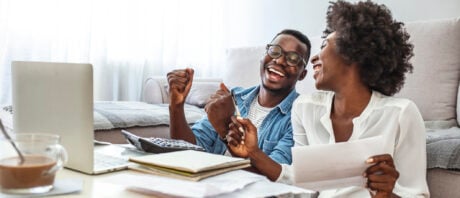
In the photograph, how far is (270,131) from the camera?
124 cm

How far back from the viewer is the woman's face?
1.10 m

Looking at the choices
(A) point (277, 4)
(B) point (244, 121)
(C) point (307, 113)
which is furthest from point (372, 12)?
(A) point (277, 4)

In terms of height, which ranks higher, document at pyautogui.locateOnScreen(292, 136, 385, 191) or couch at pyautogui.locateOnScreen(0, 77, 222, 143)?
document at pyautogui.locateOnScreen(292, 136, 385, 191)

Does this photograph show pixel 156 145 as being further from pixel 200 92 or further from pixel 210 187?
pixel 200 92

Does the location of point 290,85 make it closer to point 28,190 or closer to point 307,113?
point 307,113

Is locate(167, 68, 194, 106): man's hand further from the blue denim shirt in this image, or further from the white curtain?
the white curtain

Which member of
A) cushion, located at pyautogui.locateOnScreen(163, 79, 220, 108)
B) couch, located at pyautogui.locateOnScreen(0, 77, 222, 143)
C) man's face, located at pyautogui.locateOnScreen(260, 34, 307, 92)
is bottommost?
couch, located at pyautogui.locateOnScreen(0, 77, 222, 143)

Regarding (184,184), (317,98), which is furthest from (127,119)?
(184,184)

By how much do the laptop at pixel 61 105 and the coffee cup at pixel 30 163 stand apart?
66 millimetres

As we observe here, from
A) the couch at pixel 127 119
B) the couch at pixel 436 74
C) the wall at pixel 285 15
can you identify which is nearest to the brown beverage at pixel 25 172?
the couch at pixel 127 119

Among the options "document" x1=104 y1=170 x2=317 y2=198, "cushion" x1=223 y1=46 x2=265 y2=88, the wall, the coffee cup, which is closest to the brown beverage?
the coffee cup

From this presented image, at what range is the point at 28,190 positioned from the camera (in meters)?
0.63

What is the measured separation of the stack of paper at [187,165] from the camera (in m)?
0.71

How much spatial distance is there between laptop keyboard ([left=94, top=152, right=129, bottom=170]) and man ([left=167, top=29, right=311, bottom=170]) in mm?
354
